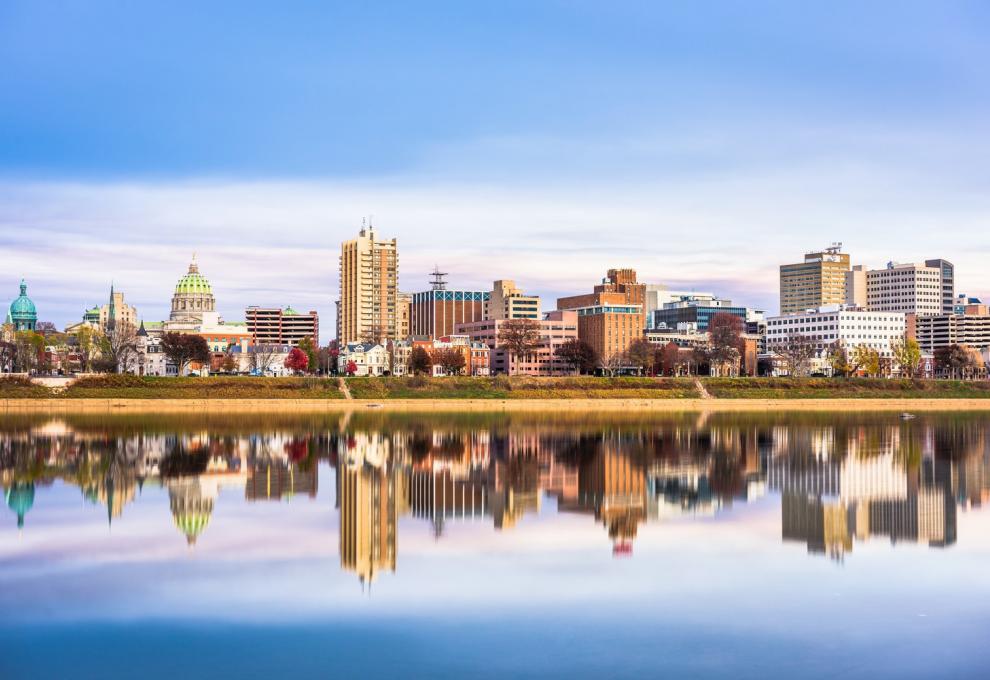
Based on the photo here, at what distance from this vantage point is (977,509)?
36.0 m

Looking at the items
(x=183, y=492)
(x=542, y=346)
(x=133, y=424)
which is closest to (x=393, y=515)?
(x=183, y=492)

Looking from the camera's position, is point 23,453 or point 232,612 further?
point 23,453

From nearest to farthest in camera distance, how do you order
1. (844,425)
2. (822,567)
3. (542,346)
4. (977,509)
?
(822,567), (977,509), (844,425), (542,346)

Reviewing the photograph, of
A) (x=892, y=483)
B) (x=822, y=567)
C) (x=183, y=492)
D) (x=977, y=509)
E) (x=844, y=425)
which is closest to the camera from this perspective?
(x=822, y=567)

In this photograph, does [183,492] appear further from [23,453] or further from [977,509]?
[977,509]

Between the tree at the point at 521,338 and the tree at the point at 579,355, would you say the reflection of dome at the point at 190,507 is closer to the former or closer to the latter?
the tree at the point at 521,338

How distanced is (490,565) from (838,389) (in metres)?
111

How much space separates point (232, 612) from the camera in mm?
21500

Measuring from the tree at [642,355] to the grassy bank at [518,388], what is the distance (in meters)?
44.2

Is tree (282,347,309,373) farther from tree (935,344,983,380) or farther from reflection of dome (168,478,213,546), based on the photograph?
reflection of dome (168,478,213,546)

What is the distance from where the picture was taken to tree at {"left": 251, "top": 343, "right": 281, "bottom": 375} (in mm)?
176500

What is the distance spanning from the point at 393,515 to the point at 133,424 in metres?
46.8

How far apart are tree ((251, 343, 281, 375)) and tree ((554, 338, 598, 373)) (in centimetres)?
4707

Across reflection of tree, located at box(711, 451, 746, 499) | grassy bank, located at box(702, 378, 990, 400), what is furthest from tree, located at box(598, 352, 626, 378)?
reflection of tree, located at box(711, 451, 746, 499)
